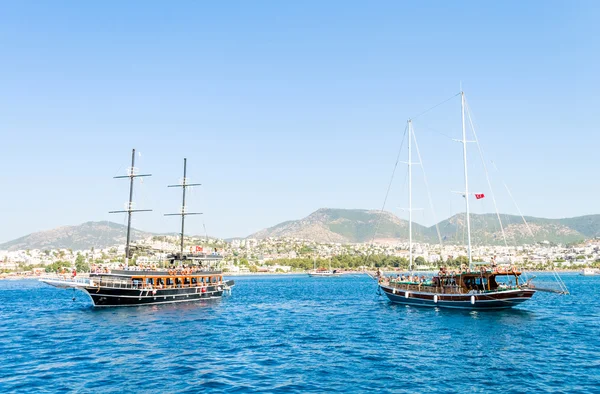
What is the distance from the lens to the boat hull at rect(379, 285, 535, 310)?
182ft

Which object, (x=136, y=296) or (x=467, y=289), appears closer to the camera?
(x=467, y=289)

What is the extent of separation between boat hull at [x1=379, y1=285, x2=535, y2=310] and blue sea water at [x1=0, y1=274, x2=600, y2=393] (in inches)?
58.2

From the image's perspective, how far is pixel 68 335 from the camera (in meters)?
42.3

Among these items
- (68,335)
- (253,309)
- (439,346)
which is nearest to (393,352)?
(439,346)

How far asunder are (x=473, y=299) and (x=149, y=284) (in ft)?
141

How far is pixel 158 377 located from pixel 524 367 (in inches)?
861

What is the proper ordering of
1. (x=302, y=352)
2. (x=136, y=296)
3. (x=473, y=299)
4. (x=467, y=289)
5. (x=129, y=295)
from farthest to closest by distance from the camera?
(x=136, y=296) → (x=129, y=295) → (x=467, y=289) → (x=473, y=299) → (x=302, y=352)

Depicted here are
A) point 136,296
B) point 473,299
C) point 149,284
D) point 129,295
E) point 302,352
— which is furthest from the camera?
point 149,284

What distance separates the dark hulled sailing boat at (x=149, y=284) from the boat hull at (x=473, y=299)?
105ft

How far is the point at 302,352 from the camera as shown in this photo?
34.4 metres

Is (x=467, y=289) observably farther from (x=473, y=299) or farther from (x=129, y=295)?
(x=129, y=295)

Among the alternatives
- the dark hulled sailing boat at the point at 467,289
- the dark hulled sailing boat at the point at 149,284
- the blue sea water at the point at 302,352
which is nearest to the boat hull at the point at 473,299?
the dark hulled sailing boat at the point at 467,289

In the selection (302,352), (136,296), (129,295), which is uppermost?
(129,295)

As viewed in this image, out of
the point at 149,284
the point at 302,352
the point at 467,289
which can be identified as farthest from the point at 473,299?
the point at 149,284
